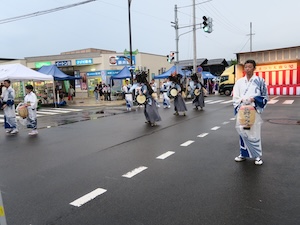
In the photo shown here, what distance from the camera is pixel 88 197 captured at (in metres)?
3.77

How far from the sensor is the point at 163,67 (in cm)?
3703

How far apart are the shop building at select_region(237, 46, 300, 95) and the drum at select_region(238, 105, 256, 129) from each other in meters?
20.9

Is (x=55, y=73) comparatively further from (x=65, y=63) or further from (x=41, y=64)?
(x=41, y=64)

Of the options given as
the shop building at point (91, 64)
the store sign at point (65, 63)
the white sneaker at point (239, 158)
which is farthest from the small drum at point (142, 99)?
the store sign at point (65, 63)

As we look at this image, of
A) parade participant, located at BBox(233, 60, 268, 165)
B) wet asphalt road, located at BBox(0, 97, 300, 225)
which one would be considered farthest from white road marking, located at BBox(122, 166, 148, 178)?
parade participant, located at BBox(233, 60, 268, 165)

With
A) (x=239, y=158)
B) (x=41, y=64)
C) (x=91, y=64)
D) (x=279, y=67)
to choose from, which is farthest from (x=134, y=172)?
(x=41, y=64)

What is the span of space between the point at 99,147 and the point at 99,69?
2503 centimetres

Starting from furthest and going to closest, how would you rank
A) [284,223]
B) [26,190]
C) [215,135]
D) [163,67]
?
1. [163,67]
2. [215,135]
3. [26,190]
4. [284,223]

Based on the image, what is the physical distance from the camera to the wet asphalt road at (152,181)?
3.22 metres

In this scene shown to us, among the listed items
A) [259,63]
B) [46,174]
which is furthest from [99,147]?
[259,63]

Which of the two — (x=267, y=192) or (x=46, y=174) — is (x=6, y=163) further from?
(x=267, y=192)

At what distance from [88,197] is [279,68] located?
82.5ft

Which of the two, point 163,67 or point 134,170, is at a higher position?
point 163,67

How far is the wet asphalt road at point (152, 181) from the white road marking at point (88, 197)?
0.07m
